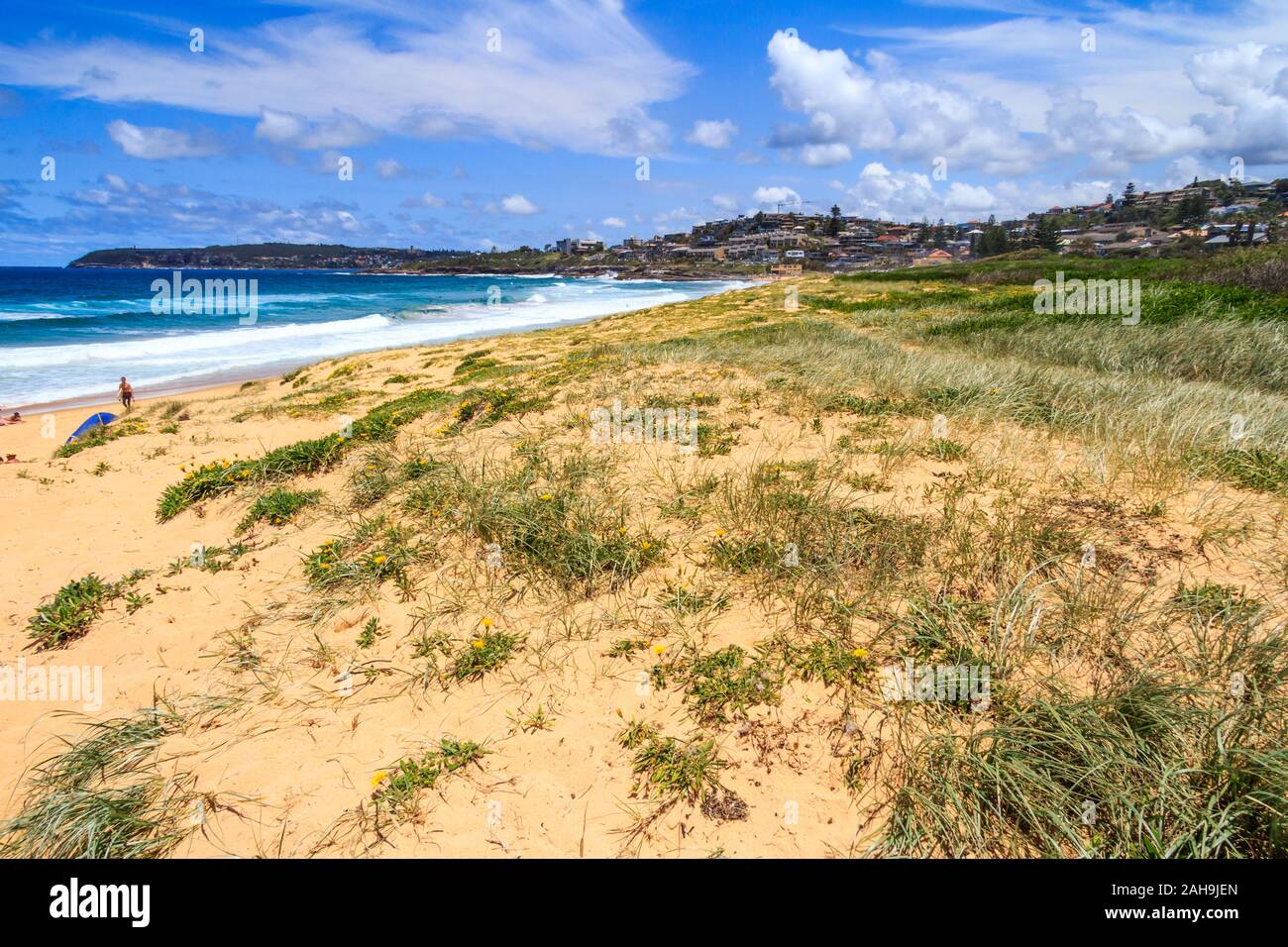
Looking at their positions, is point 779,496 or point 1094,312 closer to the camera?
point 779,496

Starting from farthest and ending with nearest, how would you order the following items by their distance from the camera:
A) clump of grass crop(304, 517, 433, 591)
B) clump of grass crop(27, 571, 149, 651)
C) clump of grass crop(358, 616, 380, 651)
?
clump of grass crop(304, 517, 433, 591)
clump of grass crop(27, 571, 149, 651)
clump of grass crop(358, 616, 380, 651)

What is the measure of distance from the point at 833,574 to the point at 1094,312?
1825cm

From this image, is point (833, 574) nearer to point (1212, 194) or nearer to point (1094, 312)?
point (1094, 312)

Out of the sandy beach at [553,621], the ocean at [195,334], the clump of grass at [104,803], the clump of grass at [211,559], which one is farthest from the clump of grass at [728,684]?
the ocean at [195,334]

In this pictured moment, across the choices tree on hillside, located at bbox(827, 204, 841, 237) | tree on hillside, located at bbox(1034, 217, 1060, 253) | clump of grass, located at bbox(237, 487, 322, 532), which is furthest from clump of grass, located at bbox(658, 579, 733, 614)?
tree on hillside, located at bbox(827, 204, 841, 237)

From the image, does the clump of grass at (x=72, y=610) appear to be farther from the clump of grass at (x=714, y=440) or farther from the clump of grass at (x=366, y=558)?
the clump of grass at (x=714, y=440)

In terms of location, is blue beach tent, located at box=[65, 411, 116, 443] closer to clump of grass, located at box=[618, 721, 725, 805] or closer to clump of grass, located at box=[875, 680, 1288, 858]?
clump of grass, located at box=[618, 721, 725, 805]

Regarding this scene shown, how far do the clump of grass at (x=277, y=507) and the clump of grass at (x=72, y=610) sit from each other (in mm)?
1037

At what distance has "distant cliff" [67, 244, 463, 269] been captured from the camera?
163 meters

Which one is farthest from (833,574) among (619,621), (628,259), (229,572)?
(628,259)

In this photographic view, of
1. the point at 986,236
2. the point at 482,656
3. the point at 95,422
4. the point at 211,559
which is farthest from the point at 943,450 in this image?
the point at 986,236

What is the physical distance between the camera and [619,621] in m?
3.98

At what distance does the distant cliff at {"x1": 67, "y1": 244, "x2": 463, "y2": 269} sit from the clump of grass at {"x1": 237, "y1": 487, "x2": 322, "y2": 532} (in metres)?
176

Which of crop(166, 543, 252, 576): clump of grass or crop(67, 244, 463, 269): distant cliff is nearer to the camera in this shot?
crop(166, 543, 252, 576): clump of grass
